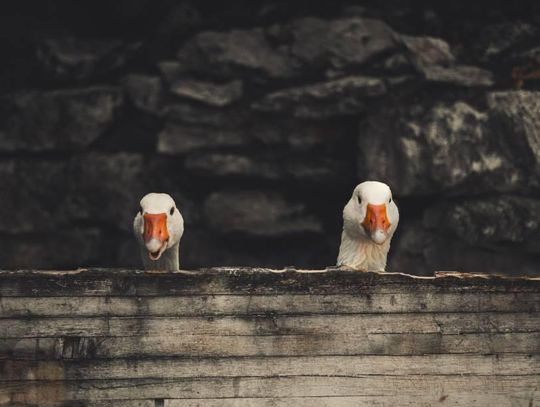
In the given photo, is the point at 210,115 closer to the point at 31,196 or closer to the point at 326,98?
the point at 326,98

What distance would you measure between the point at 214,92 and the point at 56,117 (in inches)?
55.7

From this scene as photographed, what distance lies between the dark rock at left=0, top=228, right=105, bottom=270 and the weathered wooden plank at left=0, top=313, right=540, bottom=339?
173 inches

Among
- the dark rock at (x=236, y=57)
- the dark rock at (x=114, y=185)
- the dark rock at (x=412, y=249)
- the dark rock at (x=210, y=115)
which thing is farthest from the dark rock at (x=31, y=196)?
the dark rock at (x=412, y=249)

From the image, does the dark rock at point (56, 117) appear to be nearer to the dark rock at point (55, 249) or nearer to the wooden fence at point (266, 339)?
the dark rock at point (55, 249)

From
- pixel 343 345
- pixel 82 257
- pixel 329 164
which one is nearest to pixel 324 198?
pixel 329 164

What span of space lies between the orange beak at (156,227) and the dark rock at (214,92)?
249 cm

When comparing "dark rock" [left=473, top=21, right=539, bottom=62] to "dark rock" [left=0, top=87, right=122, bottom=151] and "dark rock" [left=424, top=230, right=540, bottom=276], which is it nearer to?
"dark rock" [left=424, top=230, right=540, bottom=276]

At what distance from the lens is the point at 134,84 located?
354 inches

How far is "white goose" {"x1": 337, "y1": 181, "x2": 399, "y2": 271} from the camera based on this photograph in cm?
623

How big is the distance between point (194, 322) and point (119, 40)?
4.82 meters

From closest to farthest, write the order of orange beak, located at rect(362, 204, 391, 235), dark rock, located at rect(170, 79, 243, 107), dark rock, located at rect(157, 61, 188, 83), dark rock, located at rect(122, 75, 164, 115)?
1. orange beak, located at rect(362, 204, 391, 235)
2. dark rock, located at rect(170, 79, 243, 107)
3. dark rock, located at rect(157, 61, 188, 83)
4. dark rock, located at rect(122, 75, 164, 115)

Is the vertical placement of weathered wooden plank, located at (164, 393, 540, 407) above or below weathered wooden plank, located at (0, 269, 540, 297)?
below

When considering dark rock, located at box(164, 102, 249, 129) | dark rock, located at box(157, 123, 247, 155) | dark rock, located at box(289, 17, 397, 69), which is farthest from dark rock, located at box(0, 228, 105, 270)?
dark rock, located at box(289, 17, 397, 69)

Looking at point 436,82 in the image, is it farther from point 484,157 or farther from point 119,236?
point 119,236
